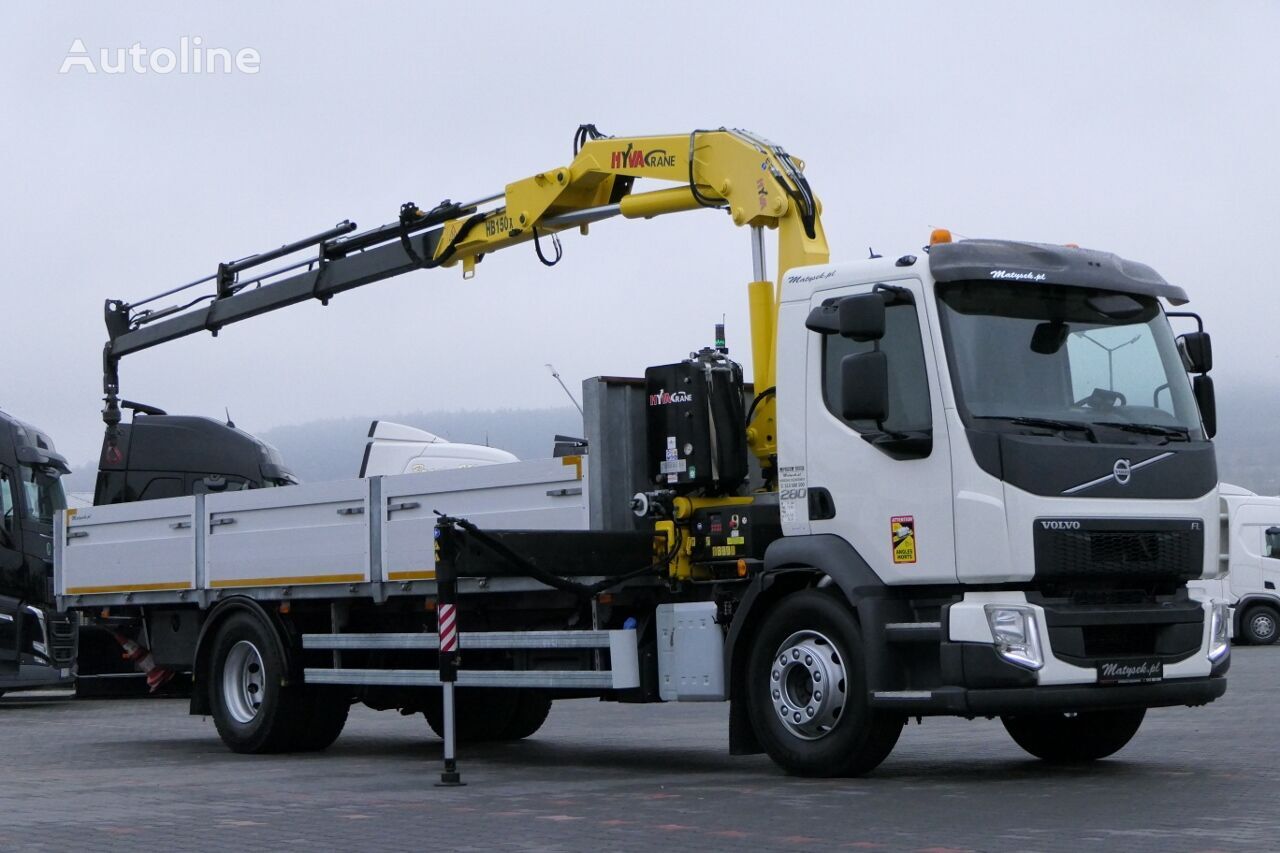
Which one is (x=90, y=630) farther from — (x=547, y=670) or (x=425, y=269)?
(x=547, y=670)

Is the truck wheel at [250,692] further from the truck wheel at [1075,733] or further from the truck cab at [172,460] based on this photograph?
the truck cab at [172,460]

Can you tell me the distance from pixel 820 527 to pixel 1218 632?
239 cm

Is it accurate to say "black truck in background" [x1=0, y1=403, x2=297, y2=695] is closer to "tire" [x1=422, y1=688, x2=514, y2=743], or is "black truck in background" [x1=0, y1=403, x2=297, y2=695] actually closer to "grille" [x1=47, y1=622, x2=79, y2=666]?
"grille" [x1=47, y1=622, x2=79, y2=666]

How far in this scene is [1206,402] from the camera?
1093cm

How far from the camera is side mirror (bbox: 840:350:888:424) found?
9.91m

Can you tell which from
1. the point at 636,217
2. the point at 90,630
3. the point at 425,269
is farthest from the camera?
the point at 90,630

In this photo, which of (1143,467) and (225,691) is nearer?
(1143,467)

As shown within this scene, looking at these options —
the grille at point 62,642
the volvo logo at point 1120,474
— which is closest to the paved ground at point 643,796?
the volvo logo at point 1120,474

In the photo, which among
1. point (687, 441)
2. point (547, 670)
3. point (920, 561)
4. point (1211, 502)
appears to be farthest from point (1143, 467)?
point (547, 670)

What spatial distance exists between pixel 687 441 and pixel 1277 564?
24927mm

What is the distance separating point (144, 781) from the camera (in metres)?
12.0

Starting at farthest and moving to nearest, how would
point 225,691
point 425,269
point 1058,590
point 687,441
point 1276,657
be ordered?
point 1276,657
point 425,269
point 225,691
point 687,441
point 1058,590

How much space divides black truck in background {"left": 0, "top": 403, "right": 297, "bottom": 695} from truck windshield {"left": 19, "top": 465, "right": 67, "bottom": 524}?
0.04 feet

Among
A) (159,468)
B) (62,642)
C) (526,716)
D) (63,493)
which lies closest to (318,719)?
(526,716)
